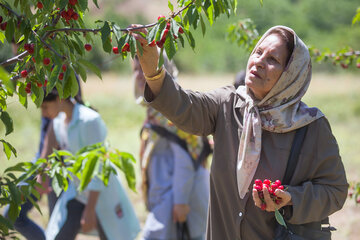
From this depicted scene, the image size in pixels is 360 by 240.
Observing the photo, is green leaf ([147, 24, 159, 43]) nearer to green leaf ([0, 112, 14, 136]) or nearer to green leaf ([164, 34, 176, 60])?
green leaf ([164, 34, 176, 60])

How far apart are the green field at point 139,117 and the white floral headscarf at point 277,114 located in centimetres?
352

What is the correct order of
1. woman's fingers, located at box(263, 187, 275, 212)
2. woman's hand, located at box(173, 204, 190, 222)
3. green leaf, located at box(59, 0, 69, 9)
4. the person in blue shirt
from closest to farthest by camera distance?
green leaf, located at box(59, 0, 69, 9) → woman's fingers, located at box(263, 187, 275, 212) → the person in blue shirt → woman's hand, located at box(173, 204, 190, 222)

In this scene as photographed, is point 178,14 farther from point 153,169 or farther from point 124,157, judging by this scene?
point 153,169

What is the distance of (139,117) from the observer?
11.7 metres

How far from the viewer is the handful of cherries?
215 cm

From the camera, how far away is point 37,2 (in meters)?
2.08

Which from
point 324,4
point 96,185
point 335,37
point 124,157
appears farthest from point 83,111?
point 324,4

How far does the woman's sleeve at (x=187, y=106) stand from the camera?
87.7 inches

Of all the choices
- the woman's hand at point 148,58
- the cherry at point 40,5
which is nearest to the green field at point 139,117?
the woman's hand at point 148,58

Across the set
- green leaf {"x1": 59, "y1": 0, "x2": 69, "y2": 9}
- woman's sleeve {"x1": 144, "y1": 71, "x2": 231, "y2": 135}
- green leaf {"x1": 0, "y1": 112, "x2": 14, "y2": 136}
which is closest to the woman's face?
woman's sleeve {"x1": 144, "y1": 71, "x2": 231, "y2": 135}

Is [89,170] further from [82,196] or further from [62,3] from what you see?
[82,196]

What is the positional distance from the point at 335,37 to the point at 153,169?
2076 centimetres

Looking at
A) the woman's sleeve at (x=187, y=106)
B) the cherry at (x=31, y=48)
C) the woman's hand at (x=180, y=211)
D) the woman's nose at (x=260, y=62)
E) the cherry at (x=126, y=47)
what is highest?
the cherry at (x=31, y=48)

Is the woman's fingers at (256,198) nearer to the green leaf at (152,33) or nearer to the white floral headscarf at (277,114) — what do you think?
the white floral headscarf at (277,114)
